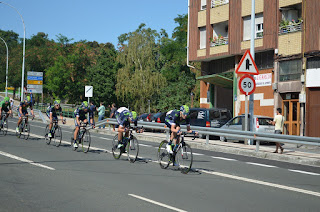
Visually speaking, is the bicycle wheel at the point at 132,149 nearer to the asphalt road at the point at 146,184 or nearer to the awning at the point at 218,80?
the asphalt road at the point at 146,184

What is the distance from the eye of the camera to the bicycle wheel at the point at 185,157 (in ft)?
37.5

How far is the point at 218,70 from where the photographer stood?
35469 millimetres

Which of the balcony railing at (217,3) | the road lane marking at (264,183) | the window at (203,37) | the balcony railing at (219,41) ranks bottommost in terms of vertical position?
the road lane marking at (264,183)

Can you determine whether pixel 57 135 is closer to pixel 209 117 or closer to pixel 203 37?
pixel 209 117

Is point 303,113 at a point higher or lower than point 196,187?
higher

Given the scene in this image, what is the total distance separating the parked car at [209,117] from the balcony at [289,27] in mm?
6324

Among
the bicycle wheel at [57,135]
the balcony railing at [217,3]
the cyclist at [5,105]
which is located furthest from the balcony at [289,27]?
the cyclist at [5,105]

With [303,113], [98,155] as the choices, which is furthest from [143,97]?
[98,155]

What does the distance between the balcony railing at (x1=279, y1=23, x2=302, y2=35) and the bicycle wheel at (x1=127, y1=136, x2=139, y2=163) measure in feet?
57.0

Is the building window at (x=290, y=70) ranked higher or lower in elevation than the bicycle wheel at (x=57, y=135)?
higher

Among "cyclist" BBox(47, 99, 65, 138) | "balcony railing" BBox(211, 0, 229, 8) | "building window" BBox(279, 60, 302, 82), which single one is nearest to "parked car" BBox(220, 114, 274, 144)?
Answer: "building window" BBox(279, 60, 302, 82)

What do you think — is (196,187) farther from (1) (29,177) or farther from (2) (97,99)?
(2) (97,99)

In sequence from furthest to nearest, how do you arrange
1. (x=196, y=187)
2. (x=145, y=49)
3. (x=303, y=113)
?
1. (x=145, y=49)
2. (x=303, y=113)
3. (x=196, y=187)

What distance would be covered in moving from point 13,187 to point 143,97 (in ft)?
155
